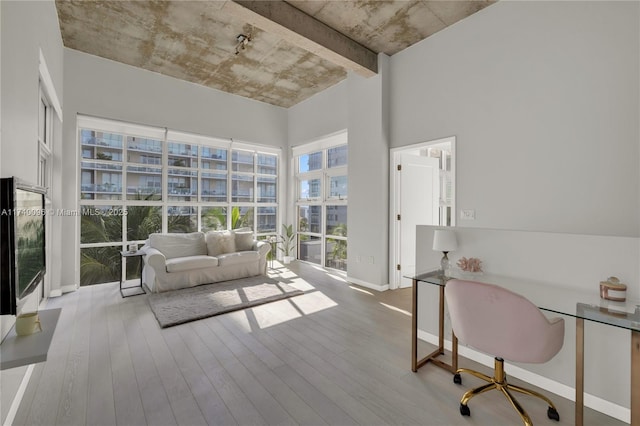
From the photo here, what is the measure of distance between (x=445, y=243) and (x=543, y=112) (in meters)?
1.87

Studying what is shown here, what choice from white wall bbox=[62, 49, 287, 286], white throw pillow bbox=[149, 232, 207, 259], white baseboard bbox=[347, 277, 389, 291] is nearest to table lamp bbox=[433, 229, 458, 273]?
white baseboard bbox=[347, 277, 389, 291]

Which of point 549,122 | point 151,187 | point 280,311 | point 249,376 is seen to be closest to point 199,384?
point 249,376

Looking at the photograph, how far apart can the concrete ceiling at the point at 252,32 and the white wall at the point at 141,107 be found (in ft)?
0.68

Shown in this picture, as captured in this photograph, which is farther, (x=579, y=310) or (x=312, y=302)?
(x=312, y=302)

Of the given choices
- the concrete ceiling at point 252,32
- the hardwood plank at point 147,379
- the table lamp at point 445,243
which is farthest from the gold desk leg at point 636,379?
the concrete ceiling at point 252,32

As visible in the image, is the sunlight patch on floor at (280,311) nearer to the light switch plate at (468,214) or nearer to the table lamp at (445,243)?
the table lamp at (445,243)

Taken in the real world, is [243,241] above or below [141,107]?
below

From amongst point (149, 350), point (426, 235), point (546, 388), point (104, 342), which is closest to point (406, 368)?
point (546, 388)

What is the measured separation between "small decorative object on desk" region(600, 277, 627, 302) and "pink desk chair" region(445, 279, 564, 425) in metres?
0.34

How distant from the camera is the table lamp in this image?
245 cm

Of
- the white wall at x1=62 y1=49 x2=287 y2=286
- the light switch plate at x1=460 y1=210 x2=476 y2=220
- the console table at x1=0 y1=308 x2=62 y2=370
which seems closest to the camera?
the console table at x1=0 y1=308 x2=62 y2=370

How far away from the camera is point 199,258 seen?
15.0 ft

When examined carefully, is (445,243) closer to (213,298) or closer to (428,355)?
(428,355)

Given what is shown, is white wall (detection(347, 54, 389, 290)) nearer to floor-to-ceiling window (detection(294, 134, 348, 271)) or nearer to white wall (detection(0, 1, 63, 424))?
floor-to-ceiling window (detection(294, 134, 348, 271))
